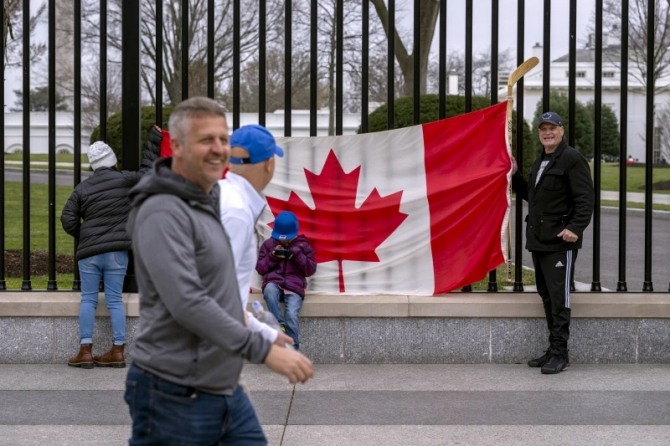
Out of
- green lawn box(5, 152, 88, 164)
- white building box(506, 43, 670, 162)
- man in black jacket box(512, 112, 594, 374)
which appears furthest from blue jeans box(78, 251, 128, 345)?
white building box(506, 43, 670, 162)

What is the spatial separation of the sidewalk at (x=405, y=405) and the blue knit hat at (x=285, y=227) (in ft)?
3.28

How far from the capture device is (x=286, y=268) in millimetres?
7590

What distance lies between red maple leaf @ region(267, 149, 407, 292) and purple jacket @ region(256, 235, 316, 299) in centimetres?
36

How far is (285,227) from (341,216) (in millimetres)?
621

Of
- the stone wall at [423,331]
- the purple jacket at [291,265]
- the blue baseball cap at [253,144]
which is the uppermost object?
the blue baseball cap at [253,144]

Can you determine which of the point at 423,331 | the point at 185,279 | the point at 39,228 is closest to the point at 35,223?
the point at 39,228

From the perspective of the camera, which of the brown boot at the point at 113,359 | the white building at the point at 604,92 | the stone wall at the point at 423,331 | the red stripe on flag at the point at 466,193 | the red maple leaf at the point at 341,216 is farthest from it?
the white building at the point at 604,92

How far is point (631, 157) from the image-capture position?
64625 millimetres

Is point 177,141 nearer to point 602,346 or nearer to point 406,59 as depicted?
point 602,346

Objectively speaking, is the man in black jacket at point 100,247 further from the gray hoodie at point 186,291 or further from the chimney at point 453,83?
the chimney at point 453,83

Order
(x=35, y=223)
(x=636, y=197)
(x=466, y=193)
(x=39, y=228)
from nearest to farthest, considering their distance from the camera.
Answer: (x=466, y=193) < (x=39, y=228) < (x=35, y=223) < (x=636, y=197)

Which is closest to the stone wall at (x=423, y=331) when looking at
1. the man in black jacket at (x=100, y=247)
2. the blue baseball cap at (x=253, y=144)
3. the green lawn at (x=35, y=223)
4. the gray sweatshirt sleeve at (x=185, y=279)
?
the man in black jacket at (x=100, y=247)

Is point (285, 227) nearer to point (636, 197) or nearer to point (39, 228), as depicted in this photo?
point (39, 228)

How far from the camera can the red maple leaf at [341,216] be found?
7949 mm
